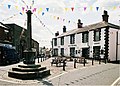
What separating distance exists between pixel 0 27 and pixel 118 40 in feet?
67.8

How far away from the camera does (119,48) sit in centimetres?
2909

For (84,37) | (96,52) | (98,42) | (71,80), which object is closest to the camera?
(71,80)

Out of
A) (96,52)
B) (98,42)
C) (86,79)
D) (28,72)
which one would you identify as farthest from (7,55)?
(86,79)

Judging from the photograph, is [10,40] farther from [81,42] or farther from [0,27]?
[81,42]

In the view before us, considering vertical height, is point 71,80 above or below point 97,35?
below

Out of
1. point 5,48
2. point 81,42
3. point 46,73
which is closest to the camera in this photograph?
point 46,73

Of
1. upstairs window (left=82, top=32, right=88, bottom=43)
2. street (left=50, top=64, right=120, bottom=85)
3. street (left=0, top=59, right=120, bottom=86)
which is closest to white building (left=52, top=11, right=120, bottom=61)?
upstairs window (left=82, top=32, right=88, bottom=43)

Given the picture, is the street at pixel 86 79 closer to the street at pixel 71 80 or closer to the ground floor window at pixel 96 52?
the street at pixel 71 80

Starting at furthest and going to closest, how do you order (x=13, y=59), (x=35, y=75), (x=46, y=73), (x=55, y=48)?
1. (x=55, y=48)
2. (x=13, y=59)
3. (x=46, y=73)
4. (x=35, y=75)

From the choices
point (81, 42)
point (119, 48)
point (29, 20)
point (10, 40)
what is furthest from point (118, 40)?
point (10, 40)

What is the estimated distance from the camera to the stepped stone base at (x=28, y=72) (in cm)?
1180

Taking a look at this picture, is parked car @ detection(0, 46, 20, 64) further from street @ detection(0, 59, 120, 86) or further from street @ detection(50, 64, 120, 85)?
street @ detection(50, 64, 120, 85)

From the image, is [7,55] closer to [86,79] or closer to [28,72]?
[28,72]

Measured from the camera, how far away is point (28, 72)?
482 inches
